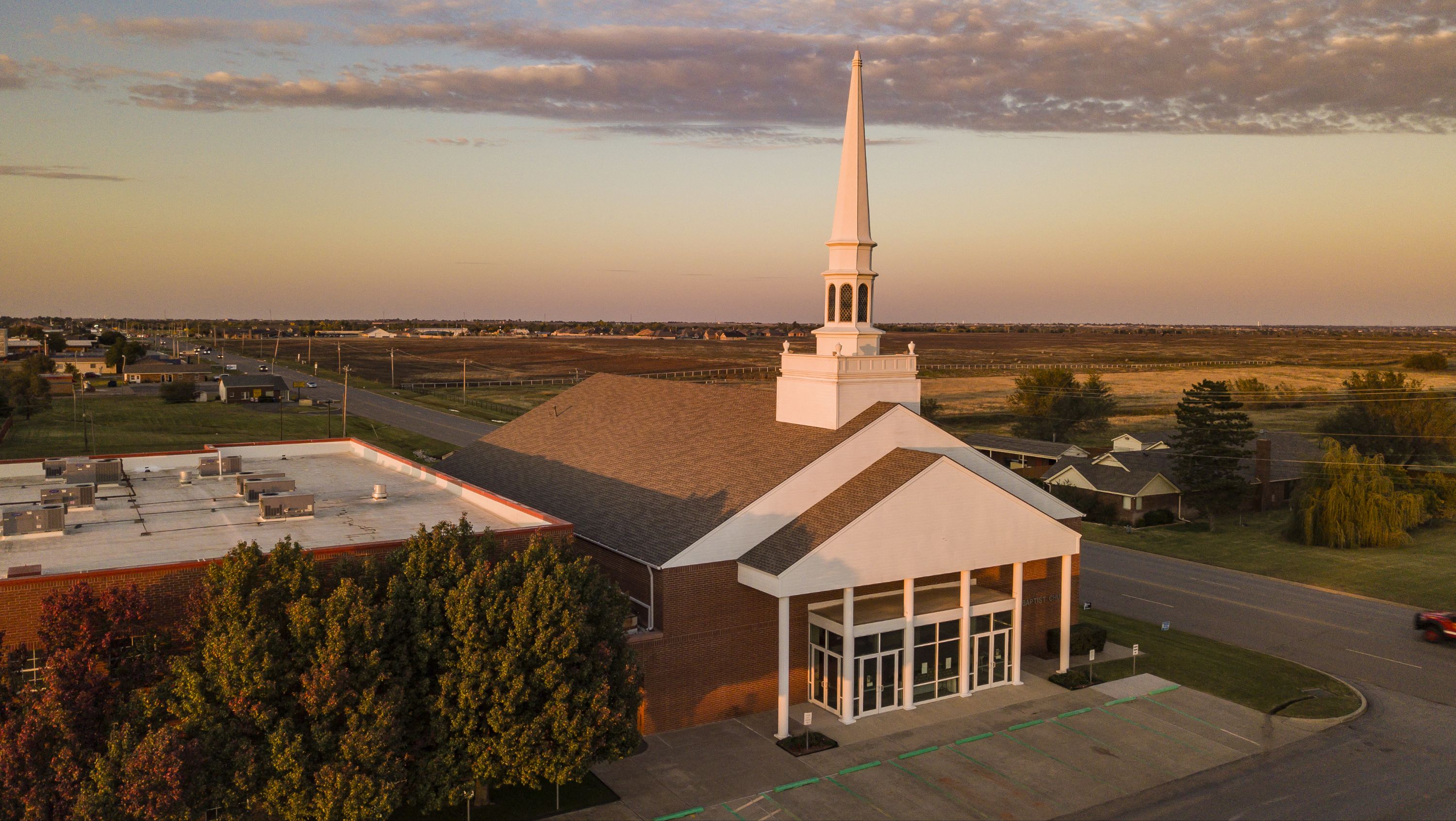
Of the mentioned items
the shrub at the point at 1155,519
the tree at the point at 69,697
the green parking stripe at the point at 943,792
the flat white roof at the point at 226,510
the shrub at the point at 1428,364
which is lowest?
the shrub at the point at 1155,519

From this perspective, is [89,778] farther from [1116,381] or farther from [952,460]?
[1116,381]

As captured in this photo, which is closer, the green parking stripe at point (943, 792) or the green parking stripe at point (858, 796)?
the green parking stripe at point (858, 796)

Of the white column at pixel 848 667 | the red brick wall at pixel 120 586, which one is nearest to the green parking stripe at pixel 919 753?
the white column at pixel 848 667

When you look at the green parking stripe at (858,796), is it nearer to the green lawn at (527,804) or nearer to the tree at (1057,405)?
the green lawn at (527,804)

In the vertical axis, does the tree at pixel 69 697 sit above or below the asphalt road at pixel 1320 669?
above

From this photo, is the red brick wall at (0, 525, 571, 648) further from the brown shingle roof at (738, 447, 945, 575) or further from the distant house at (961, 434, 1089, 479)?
the distant house at (961, 434, 1089, 479)

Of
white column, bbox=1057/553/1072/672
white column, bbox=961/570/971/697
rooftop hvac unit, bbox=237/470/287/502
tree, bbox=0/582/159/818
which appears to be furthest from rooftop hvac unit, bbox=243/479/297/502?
white column, bbox=1057/553/1072/672

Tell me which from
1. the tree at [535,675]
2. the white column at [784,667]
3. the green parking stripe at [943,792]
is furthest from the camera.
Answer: the white column at [784,667]

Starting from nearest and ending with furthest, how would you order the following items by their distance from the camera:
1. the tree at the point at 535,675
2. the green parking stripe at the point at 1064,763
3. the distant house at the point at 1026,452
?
the tree at the point at 535,675, the green parking stripe at the point at 1064,763, the distant house at the point at 1026,452
